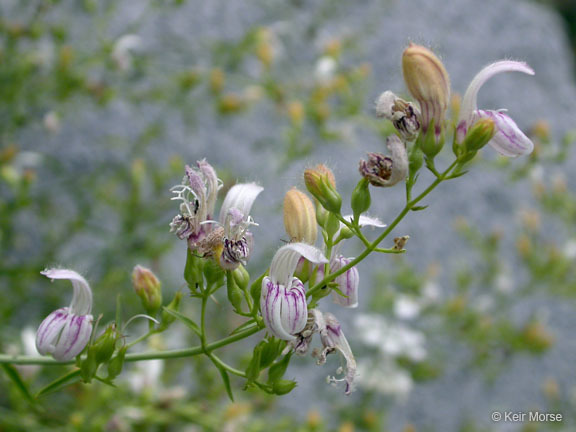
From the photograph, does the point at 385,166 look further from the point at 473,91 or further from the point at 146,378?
the point at 146,378

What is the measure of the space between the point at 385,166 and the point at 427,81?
56 millimetres

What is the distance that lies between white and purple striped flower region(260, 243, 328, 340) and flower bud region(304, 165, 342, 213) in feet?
0.10

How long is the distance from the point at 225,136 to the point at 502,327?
73cm

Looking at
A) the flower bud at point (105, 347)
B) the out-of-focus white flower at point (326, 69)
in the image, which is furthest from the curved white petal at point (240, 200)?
the out-of-focus white flower at point (326, 69)

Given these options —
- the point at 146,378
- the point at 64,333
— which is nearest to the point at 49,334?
the point at 64,333

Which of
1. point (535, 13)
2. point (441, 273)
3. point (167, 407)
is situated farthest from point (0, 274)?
point (535, 13)

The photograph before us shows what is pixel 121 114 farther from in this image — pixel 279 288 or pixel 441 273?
pixel 279 288

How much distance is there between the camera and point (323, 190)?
1.26 ft

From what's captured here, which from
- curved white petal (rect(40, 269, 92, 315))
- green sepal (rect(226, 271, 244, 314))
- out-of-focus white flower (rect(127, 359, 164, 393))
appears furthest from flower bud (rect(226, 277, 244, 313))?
out-of-focus white flower (rect(127, 359, 164, 393))

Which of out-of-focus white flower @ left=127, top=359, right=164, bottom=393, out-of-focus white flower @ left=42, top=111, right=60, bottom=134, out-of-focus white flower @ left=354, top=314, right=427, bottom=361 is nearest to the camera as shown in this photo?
out-of-focus white flower @ left=127, top=359, right=164, bottom=393

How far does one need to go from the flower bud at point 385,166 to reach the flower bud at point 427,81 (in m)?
0.03

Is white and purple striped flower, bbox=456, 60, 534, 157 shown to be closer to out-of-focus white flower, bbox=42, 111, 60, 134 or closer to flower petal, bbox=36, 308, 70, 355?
flower petal, bbox=36, 308, 70, 355

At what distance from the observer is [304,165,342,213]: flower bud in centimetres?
38

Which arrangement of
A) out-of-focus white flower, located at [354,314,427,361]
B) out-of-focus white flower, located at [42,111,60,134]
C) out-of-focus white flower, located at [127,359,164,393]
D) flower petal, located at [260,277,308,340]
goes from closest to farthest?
flower petal, located at [260,277,308,340] → out-of-focus white flower, located at [127,359,164,393] → out-of-focus white flower, located at [42,111,60,134] → out-of-focus white flower, located at [354,314,427,361]
